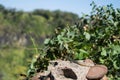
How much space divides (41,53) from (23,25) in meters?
57.1

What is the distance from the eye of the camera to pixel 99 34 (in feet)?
11.8

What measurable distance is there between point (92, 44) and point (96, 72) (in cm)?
54

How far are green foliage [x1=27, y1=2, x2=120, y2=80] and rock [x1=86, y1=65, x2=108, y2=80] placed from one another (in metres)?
0.17

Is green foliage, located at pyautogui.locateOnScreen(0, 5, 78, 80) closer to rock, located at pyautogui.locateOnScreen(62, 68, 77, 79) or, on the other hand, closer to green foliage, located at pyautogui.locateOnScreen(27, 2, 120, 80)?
green foliage, located at pyautogui.locateOnScreen(27, 2, 120, 80)

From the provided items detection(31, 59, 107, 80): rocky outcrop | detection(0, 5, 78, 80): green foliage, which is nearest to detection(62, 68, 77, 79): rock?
detection(31, 59, 107, 80): rocky outcrop

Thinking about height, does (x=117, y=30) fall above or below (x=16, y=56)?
above

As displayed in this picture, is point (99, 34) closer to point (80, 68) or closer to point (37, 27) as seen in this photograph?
point (80, 68)

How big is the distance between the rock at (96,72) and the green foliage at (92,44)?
6.8 inches

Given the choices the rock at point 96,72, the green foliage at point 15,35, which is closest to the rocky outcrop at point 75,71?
the rock at point 96,72

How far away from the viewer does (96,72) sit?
301 centimetres

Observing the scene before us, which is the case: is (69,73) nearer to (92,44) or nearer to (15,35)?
(92,44)

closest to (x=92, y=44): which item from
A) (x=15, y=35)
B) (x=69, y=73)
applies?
(x=69, y=73)

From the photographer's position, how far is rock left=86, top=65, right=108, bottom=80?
3016 millimetres

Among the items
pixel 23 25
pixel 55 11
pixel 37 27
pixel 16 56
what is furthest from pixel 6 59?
pixel 55 11
